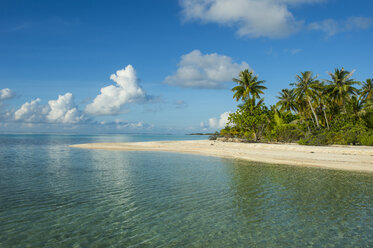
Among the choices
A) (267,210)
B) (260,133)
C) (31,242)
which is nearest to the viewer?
(31,242)

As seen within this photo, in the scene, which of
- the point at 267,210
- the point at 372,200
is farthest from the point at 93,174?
the point at 372,200

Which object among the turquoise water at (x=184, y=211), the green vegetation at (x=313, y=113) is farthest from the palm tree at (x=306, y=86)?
the turquoise water at (x=184, y=211)

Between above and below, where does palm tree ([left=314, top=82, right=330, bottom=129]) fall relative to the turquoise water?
above

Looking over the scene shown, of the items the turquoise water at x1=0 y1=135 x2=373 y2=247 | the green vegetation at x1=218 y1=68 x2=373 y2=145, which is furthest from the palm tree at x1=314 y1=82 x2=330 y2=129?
the turquoise water at x1=0 y1=135 x2=373 y2=247

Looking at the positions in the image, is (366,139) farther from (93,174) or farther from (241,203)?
(93,174)

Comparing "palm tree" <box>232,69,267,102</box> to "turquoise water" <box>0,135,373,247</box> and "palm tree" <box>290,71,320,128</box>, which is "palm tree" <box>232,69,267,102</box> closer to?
"palm tree" <box>290,71,320,128</box>

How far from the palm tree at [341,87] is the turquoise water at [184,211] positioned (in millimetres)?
33867

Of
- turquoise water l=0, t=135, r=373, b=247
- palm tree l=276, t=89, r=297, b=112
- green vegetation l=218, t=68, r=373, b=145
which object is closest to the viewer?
turquoise water l=0, t=135, r=373, b=247

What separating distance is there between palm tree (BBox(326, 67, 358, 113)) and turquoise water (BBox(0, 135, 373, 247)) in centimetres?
3387

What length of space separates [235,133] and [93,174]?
173 ft

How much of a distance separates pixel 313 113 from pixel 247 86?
14.5 meters

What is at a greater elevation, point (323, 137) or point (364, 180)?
point (323, 137)

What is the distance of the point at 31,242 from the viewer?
23.8 ft

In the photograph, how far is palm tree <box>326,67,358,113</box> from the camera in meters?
45.4
